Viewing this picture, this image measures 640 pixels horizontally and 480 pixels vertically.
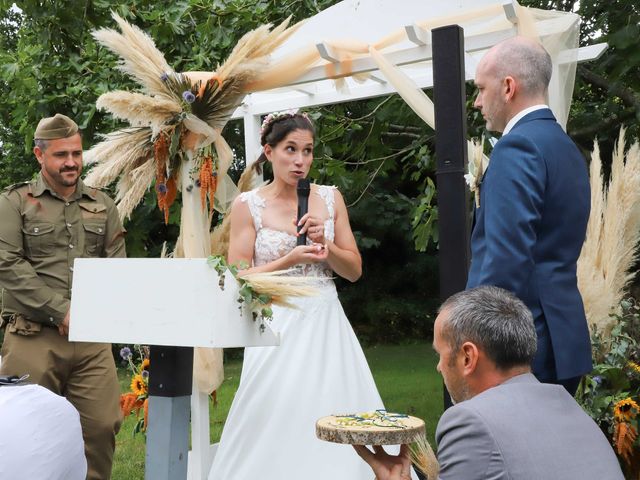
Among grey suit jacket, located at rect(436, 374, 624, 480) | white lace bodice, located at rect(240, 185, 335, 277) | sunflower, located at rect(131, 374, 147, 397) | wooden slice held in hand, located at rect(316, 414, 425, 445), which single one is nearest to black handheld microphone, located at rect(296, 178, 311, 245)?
white lace bodice, located at rect(240, 185, 335, 277)

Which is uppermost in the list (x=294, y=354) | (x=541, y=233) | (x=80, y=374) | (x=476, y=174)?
(x=476, y=174)

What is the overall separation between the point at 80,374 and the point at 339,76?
1947 millimetres

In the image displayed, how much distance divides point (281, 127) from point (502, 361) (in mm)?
2234

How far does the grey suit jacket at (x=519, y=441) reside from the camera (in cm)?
175

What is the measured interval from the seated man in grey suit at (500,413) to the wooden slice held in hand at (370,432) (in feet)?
0.42

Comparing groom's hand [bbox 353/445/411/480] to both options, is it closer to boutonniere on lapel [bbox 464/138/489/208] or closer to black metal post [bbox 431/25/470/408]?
boutonniere on lapel [bbox 464/138/489/208]

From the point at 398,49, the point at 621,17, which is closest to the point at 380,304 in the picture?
the point at 621,17

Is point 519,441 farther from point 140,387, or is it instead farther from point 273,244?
point 140,387

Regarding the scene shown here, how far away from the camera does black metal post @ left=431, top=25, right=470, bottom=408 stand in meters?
3.32

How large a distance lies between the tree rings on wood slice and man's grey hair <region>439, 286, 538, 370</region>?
1.41 feet

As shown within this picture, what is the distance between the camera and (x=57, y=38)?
20.0 ft

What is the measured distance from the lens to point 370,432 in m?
2.34

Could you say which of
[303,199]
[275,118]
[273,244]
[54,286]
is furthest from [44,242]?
[303,199]

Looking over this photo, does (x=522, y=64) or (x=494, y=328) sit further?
(x=522, y=64)
